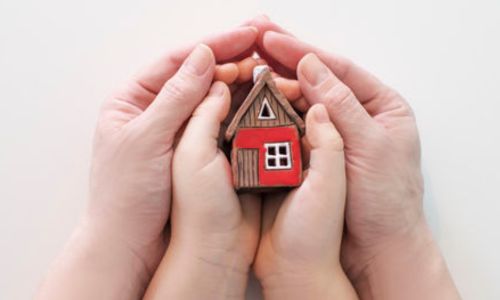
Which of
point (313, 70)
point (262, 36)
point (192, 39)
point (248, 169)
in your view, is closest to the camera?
point (248, 169)

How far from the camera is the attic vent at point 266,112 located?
1.04 meters

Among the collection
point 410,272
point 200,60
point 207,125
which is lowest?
point 410,272

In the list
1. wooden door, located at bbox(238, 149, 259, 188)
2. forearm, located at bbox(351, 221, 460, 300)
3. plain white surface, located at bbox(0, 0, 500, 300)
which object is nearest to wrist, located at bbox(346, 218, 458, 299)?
forearm, located at bbox(351, 221, 460, 300)

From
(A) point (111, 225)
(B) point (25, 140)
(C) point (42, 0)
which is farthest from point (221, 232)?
(C) point (42, 0)

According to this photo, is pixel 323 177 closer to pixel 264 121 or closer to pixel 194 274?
pixel 264 121

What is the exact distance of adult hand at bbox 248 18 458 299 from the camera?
109 centimetres

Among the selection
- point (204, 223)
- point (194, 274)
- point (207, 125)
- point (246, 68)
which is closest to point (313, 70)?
point (246, 68)

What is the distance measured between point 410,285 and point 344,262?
0.17m

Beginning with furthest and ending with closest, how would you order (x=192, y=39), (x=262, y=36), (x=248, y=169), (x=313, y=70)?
(x=192, y=39) → (x=262, y=36) → (x=313, y=70) → (x=248, y=169)

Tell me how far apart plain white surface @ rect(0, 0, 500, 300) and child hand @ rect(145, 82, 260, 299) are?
0.38 m

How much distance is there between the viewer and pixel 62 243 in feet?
4.18

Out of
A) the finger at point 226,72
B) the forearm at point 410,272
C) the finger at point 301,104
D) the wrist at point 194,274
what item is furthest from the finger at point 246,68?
the forearm at point 410,272

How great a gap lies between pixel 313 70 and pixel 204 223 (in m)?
0.43

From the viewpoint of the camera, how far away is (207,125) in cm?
106
